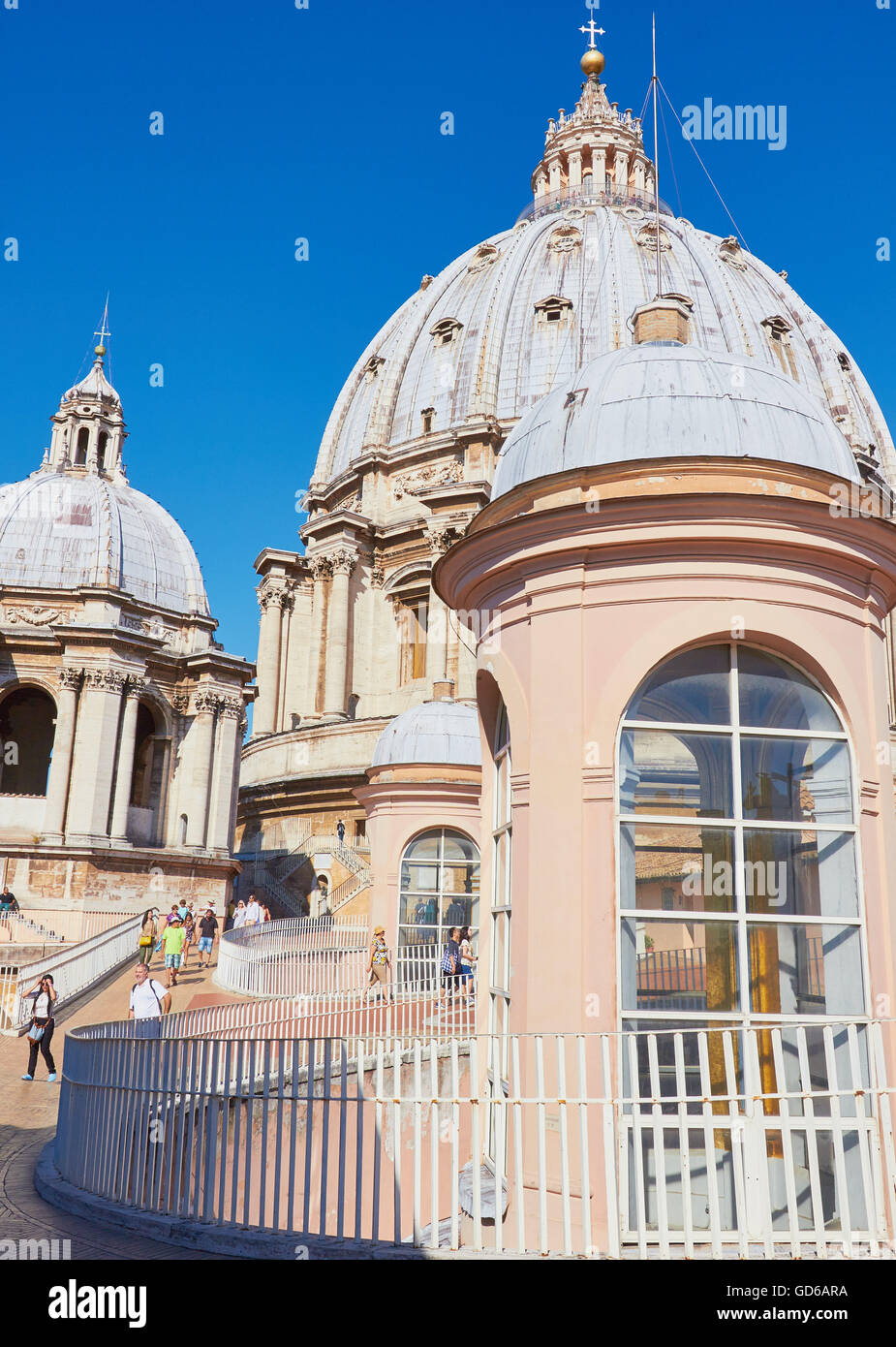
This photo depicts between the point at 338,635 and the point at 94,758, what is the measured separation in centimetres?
1448

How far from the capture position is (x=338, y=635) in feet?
148

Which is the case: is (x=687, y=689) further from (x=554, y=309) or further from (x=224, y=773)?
(x=554, y=309)

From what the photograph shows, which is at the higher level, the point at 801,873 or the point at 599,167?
the point at 599,167

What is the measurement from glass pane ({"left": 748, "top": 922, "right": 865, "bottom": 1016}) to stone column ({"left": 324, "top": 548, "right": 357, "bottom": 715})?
36.6 m

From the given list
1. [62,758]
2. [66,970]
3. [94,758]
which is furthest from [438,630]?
[66,970]

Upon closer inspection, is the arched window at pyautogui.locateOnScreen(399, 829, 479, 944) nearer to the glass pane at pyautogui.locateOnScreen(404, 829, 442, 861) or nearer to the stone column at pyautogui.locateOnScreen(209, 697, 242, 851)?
the glass pane at pyautogui.locateOnScreen(404, 829, 442, 861)

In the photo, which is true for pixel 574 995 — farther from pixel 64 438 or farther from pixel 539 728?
pixel 64 438

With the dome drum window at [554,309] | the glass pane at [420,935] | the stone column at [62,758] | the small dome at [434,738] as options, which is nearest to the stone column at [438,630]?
the stone column at [62,758]

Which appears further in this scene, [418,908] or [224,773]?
[224,773]

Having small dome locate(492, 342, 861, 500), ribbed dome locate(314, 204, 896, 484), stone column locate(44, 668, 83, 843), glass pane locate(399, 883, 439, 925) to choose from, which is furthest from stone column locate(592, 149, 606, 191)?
small dome locate(492, 342, 861, 500)

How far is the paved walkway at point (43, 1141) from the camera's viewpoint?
23.2 feet

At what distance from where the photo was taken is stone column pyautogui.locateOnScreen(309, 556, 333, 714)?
45.9 metres

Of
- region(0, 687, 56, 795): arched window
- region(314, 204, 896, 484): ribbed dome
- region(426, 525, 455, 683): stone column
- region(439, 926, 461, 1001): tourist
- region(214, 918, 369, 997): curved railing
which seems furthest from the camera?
region(314, 204, 896, 484): ribbed dome
